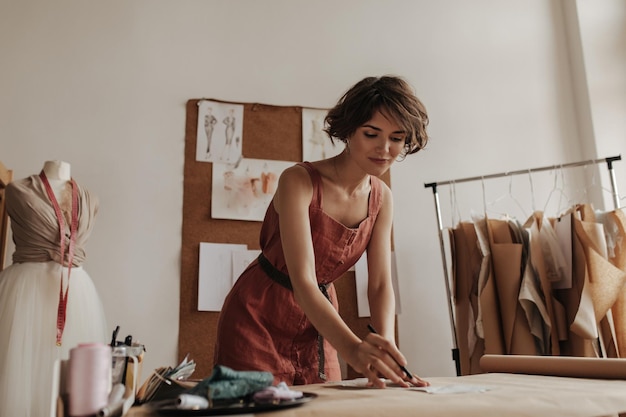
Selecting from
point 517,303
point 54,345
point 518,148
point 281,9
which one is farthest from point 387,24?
point 54,345

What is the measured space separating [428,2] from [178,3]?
4.05 ft

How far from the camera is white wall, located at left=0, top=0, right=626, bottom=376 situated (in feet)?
7.78

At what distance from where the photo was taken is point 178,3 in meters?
2.68

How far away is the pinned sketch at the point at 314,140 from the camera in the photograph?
104 inches

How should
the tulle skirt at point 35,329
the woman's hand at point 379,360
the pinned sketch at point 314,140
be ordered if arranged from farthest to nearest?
the pinned sketch at point 314,140 → the tulle skirt at point 35,329 → the woman's hand at point 379,360

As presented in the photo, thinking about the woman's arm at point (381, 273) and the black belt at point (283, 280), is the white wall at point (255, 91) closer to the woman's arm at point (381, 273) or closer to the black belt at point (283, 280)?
the black belt at point (283, 280)

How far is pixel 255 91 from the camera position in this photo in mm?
2650

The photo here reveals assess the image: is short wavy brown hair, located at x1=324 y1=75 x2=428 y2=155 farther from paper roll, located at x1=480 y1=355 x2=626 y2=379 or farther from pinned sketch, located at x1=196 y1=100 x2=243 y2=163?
pinned sketch, located at x1=196 y1=100 x2=243 y2=163

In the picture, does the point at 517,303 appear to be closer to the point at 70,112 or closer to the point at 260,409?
the point at 260,409

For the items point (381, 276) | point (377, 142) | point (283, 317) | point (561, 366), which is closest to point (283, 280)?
point (283, 317)

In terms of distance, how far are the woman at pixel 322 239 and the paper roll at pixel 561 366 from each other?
11.0 inches

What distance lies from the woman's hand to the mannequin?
1171 millimetres

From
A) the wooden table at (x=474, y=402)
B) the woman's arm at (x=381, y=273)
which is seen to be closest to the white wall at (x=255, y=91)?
the woman's arm at (x=381, y=273)

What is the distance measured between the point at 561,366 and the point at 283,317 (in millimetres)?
647
